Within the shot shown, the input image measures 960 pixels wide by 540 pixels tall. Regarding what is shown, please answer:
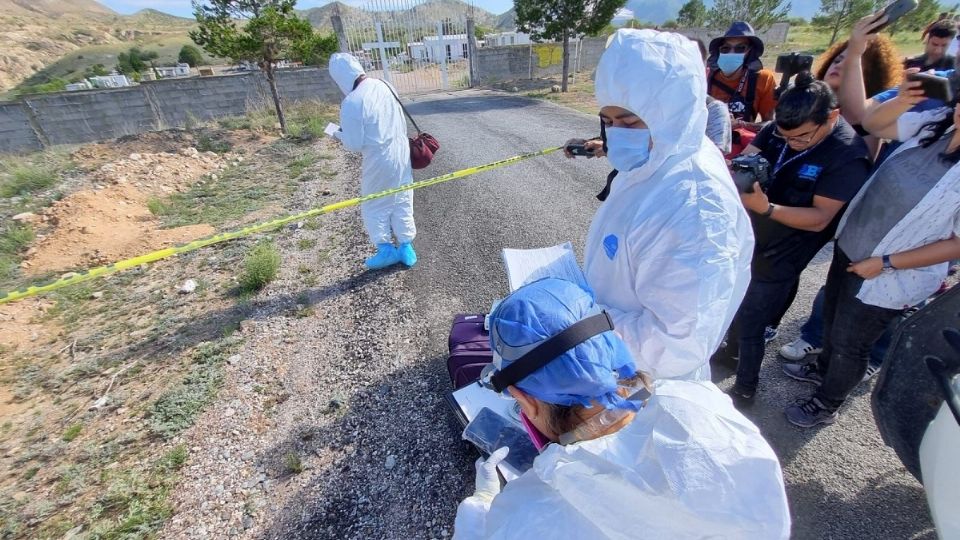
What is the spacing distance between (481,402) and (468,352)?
0.32 metres

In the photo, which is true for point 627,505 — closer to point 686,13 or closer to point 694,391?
point 694,391

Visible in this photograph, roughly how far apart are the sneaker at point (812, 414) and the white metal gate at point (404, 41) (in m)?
14.9

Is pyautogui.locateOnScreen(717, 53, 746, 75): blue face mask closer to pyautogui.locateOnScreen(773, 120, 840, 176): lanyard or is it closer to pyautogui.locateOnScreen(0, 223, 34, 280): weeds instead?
pyautogui.locateOnScreen(773, 120, 840, 176): lanyard

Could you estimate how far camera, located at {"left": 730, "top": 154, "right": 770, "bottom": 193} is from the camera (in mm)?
1668

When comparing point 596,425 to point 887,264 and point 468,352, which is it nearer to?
point 468,352

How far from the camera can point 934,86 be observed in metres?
1.65

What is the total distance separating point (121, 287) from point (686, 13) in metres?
41.0

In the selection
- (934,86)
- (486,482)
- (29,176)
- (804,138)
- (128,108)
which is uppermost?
(934,86)

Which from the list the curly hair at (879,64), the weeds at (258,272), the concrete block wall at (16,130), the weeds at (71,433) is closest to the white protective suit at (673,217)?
the curly hair at (879,64)

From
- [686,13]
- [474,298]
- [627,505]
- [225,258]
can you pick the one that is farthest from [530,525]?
[686,13]

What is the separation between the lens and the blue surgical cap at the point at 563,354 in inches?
37.2

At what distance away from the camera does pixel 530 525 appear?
0.79m

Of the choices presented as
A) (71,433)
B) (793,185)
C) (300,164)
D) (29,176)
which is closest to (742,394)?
(793,185)

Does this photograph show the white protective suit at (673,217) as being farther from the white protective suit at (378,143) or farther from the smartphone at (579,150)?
the white protective suit at (378,143)
